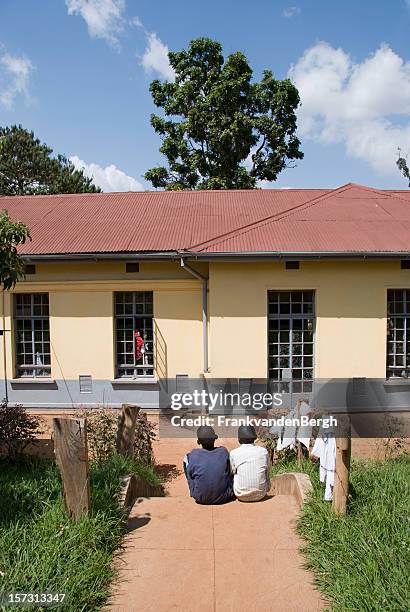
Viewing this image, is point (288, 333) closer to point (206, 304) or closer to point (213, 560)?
point (206, 304)

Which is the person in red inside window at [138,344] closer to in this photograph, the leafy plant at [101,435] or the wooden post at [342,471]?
the leafy plant at [101,435]

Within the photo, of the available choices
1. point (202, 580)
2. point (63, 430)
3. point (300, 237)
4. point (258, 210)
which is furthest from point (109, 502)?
point (258, 210)

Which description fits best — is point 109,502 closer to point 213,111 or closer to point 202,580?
point 202,580

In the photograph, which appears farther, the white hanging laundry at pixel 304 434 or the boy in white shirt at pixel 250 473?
the white hanging laundry at pixel 304 434

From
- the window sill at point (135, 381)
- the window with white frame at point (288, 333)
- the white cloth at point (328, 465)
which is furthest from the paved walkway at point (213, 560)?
the window sill at point (135, 381)

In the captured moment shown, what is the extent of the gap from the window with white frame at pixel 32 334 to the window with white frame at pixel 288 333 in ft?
16.5

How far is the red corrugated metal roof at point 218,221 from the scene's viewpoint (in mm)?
9906

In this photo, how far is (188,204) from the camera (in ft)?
43.4

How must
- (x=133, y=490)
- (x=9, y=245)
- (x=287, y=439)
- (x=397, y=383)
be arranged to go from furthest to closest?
(x=397, y=383) → (x=287, y=439) → (x=9, y=245) → (x=133, y=490)

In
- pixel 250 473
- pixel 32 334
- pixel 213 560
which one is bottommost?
pixel 213 560

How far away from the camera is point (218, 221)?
1194cm

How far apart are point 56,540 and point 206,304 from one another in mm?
6914

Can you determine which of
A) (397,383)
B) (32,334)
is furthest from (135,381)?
(397,383)

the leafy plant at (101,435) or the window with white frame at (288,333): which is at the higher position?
the window with white frame at (288,333)
